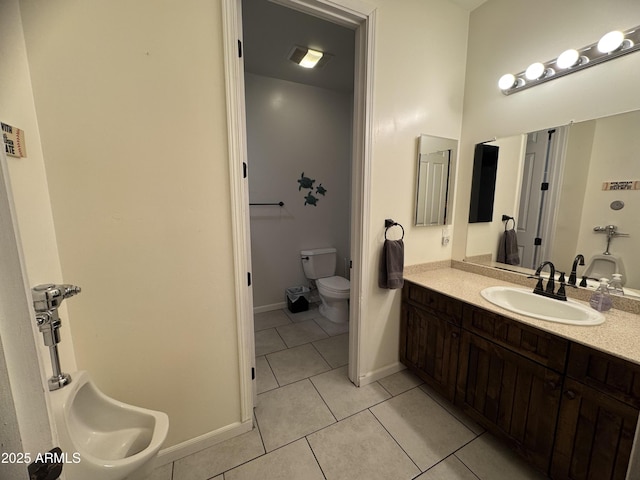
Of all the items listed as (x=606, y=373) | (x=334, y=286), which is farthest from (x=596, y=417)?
(x=334, y=286)

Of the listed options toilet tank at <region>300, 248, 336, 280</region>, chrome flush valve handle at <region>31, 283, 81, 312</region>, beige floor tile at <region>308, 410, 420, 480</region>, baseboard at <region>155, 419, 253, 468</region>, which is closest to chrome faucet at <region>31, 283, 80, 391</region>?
chrome flush valve handle at <region>31, 283, 81, 312</region>

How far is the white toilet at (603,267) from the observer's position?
4.43 feet

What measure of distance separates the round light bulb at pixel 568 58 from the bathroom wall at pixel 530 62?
7 centimetres

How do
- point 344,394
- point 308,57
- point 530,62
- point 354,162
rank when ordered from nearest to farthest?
point 530,62
point 354,162
point 344,394
point 308,57

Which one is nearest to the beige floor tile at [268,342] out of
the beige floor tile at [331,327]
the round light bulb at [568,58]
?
the beige floor tile at [331,327]

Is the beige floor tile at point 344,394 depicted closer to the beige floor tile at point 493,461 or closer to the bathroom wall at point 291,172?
the beige floor tile at point 493,461

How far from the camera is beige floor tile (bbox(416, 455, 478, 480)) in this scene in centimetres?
128

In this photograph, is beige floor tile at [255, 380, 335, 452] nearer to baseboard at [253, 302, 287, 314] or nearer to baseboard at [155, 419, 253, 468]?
→ baseboard at [155, 419, 253, 468]

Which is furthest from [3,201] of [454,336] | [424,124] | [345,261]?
[345,261]

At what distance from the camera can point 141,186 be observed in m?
1.15

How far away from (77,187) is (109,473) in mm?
1056

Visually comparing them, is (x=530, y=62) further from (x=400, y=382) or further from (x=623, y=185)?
(x=400, y=382)

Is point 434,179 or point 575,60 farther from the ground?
point 575,60

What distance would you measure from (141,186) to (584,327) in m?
2.11
